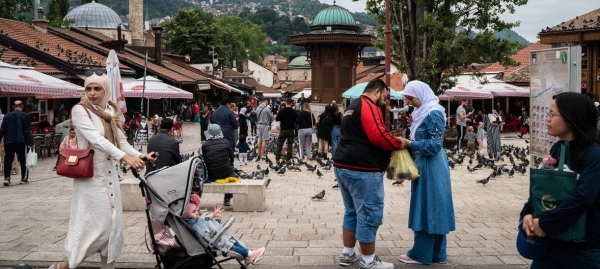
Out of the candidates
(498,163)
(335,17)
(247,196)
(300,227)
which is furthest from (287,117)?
(335,17)

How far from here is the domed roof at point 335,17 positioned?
35.0 metres

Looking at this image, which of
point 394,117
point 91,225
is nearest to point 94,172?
point 91,225

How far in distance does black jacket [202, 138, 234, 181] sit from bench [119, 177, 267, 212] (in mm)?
220

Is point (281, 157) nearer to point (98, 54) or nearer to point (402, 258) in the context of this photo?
point (402, 258)

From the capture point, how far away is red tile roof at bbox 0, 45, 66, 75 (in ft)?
76.2

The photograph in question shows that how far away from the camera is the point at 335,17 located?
35188 millimetres

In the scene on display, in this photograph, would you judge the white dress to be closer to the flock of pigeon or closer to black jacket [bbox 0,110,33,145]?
black jacket [bbox 0,110,33,145]

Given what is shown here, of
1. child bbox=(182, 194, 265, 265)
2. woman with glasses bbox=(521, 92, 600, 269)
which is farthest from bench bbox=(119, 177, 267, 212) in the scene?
woman with glasses bbox=(521, 92, 600, 269)

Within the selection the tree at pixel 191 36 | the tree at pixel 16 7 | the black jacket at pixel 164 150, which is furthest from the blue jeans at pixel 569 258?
the tree at pixel 191 36

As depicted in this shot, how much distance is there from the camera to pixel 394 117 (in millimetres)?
26766

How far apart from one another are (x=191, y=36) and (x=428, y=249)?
68.7m

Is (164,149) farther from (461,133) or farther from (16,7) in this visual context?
Answer: (16,7)

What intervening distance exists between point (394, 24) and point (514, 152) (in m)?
6.17

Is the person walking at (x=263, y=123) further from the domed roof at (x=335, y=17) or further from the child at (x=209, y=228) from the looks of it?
the domed roof at (x=335, y=17)
